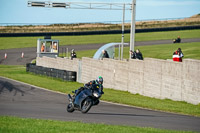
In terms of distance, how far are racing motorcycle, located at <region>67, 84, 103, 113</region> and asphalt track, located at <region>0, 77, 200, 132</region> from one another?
11.1 inches

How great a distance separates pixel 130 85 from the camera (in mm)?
26109

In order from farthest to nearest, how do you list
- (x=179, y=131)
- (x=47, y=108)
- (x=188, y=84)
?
(x=188, y=84) → (x=47, y=108) → (x=179, y=131)

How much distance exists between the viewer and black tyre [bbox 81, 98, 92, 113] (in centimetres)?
1595

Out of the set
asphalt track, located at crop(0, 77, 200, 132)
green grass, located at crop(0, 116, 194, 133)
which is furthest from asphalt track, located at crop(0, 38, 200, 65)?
green grass, located at crop(0, 116, 194, 133)

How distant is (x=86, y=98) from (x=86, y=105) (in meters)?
A: 0.31

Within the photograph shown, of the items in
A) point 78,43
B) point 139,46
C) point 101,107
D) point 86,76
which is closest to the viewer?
point 101,107

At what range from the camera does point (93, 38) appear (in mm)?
67312

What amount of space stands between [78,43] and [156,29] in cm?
1328

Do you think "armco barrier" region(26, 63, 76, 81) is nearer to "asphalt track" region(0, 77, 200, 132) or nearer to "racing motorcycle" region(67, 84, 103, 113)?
"asphalt track" region(0, 77, 200, 132)

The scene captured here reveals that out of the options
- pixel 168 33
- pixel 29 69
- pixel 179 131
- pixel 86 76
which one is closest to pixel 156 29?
pixel 168 33

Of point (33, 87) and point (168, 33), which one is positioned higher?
point (168, 33)

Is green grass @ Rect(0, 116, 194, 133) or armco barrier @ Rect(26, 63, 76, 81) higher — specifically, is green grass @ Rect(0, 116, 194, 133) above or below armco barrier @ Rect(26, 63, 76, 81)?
below

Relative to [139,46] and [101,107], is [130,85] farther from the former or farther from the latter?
[139,46]

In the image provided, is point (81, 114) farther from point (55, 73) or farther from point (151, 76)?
point (55, 73)
